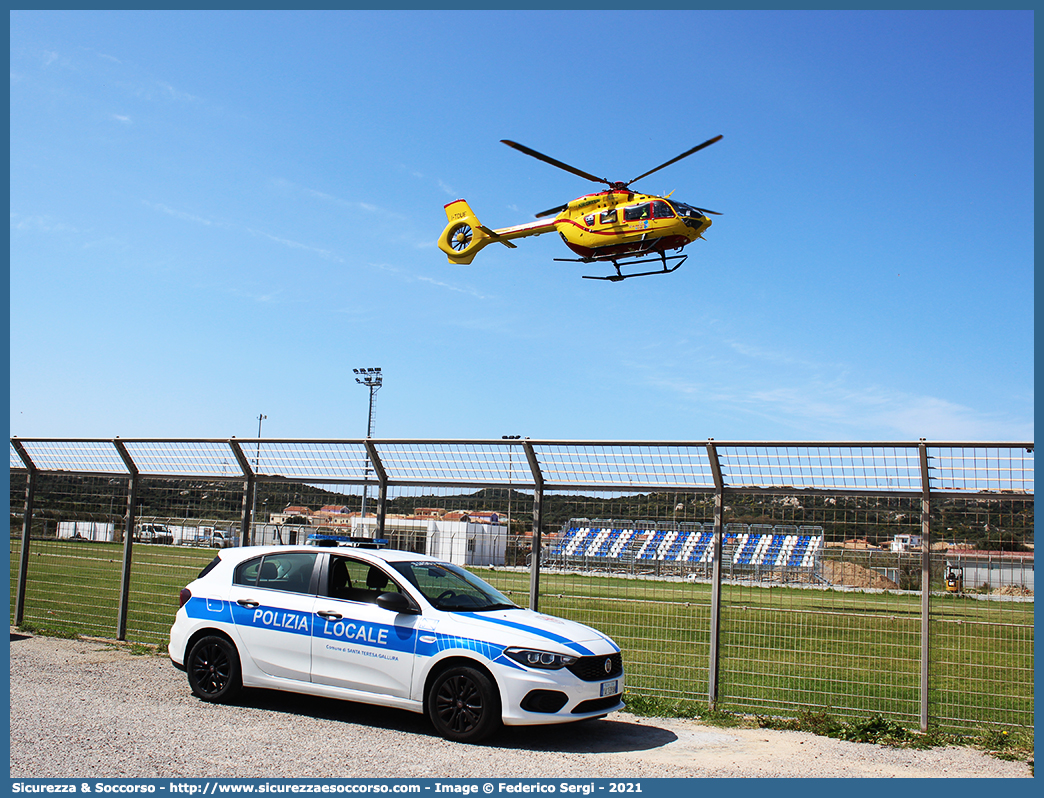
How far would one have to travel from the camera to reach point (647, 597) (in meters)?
9.14

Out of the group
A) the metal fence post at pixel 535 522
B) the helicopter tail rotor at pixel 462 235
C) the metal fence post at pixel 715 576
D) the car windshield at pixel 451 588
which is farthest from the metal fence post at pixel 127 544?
the helicopter tail rotor at pixel 462 235

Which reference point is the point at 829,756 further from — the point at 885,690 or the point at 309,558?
the point at 309,558

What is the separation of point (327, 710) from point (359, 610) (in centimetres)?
120

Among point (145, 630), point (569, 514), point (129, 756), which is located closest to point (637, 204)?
point (569, 514)

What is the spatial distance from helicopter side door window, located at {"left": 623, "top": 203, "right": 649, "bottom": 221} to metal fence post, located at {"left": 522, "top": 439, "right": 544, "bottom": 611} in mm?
12418

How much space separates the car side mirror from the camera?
7504 mm

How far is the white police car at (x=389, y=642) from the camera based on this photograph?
7.00 meters

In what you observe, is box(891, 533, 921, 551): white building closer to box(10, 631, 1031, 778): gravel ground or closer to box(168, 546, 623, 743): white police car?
box(10, 631, 1031, 778): gravel ground

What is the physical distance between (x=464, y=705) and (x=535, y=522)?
9.78 feet

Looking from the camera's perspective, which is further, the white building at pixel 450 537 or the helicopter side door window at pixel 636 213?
the helicopter side door window at pixel 636 213

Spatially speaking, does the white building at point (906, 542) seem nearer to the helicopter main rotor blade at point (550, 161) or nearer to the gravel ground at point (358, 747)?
the gravel ground at point (358, 747)

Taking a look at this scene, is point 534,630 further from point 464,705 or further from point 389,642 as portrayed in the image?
point 389,642

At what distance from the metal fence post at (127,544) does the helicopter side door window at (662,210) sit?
43.3 ft

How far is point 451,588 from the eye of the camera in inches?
317
